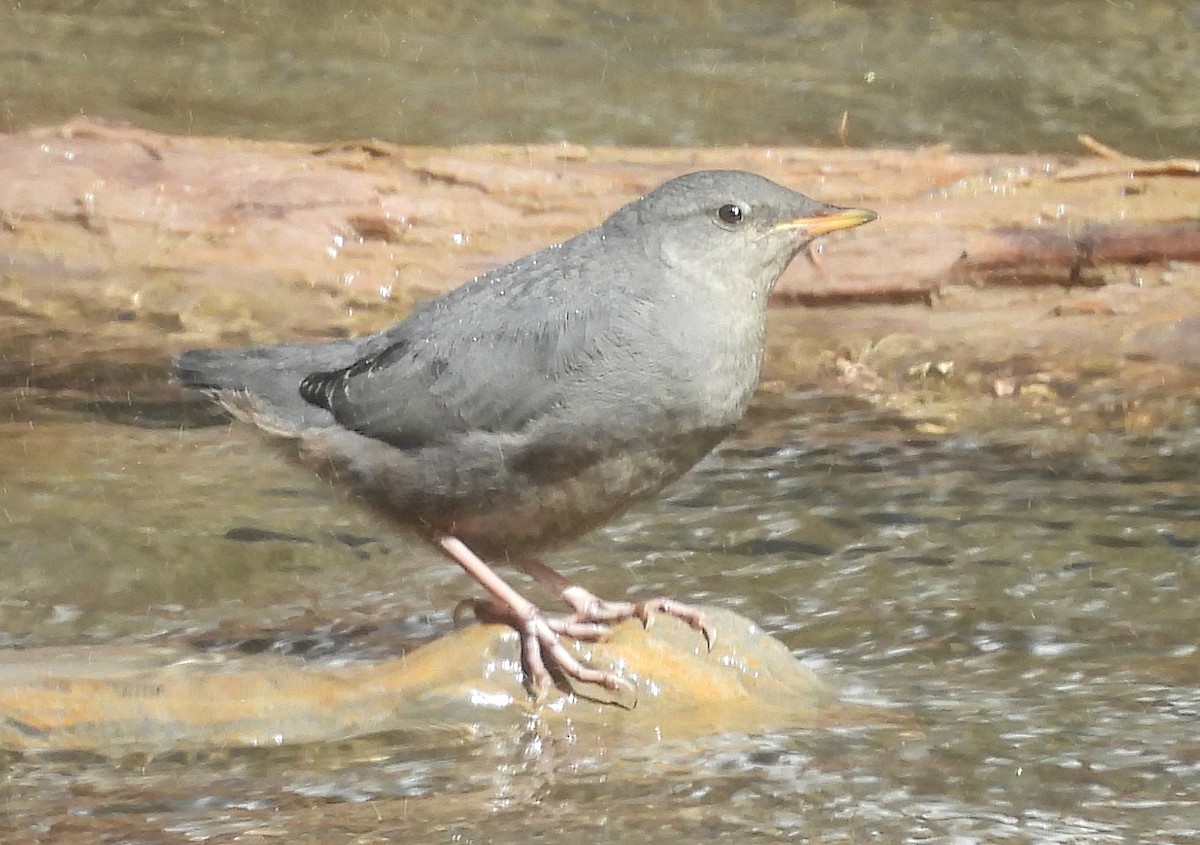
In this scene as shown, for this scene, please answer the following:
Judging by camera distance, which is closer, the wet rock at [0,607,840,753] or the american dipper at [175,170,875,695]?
the wet rock at [0,607,840,753]

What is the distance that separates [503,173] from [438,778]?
3.67 meters

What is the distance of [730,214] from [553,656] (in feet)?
3.61

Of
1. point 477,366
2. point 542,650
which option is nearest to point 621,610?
point 542,650

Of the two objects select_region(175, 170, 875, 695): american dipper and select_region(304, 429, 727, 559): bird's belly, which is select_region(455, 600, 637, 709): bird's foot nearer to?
select_region(175, 170, 875, 695): american dipper

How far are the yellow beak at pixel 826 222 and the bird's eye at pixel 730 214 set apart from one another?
0.27 ft

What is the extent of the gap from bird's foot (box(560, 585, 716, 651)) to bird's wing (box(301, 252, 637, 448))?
0.46 m

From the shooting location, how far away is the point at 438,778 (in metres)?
4.11

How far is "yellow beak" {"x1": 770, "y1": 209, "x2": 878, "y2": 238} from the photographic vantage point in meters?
4.66

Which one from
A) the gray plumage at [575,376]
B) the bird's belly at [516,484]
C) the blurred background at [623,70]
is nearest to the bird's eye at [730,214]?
the gray plumage at [575,376]

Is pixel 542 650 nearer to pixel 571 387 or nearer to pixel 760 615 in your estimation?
pixel 571 387

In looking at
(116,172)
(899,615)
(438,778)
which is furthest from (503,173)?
(438,778)

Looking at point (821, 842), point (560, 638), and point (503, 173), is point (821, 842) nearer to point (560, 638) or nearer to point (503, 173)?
point (560, 638)

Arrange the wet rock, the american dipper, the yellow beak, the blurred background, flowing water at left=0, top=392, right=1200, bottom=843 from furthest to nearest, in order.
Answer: the blurred background → the yellow beak → the american dipper → the wet rock → flowing water at left=0, top=392, right=1200, bottom=843

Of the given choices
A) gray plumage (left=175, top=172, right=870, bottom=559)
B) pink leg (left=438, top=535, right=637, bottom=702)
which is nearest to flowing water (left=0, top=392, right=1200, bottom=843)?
pink leg (left=438, top=535, right=637, bottom=702)
